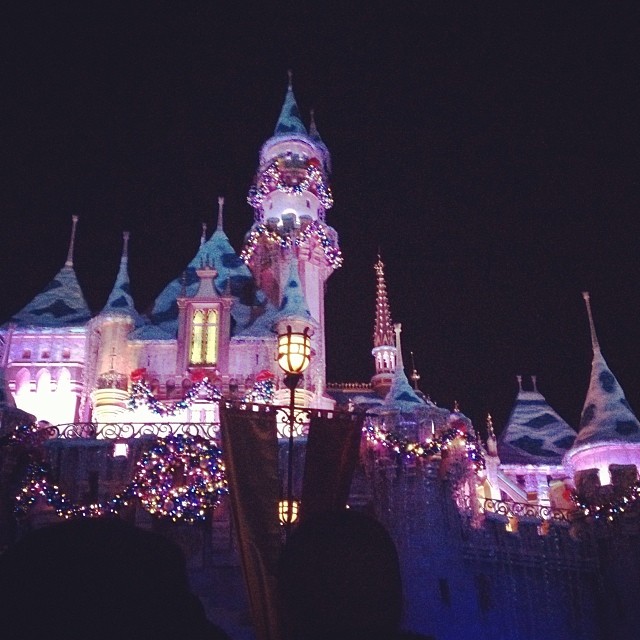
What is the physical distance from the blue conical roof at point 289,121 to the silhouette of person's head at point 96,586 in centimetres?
3274

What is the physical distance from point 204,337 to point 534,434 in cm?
1803

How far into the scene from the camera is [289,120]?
34.4m

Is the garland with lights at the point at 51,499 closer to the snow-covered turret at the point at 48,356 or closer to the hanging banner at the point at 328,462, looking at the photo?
the hanging banner at the point at 328,462

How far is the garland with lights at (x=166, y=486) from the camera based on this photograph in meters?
16.0

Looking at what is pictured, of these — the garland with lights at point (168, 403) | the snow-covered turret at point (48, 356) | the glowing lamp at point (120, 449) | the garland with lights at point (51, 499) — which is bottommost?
the garland with lights at point (51, 499)

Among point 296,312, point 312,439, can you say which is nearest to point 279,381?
point 296,312

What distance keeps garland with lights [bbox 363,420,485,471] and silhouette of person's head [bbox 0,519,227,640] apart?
51.4 ft

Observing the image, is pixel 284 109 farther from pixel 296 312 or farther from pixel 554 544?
pixel 554 544

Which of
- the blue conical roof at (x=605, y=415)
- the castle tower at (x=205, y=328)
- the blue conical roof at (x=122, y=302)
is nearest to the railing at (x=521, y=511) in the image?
the blue conical roof at (x=605, y=415)

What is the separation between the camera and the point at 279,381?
24.2 m

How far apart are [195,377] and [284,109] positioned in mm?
17942

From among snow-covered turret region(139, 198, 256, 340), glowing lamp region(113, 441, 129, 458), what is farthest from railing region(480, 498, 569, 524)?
snow-covered turret region(139, 198, 256, 340)

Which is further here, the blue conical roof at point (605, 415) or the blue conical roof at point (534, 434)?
the blue conical roof at point (534, 434)

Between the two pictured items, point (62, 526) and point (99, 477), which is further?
point (99, 477)
